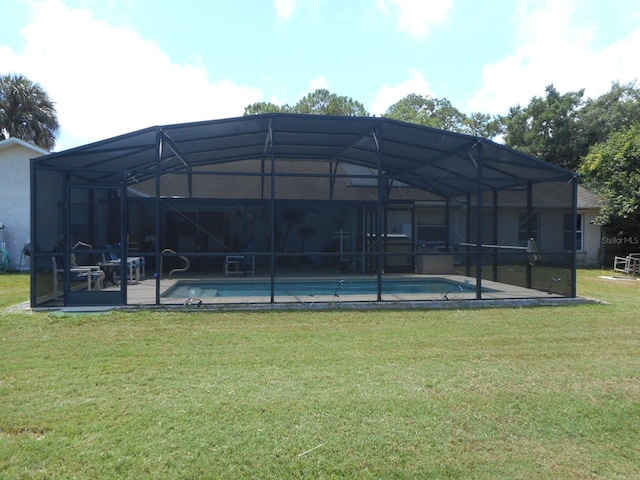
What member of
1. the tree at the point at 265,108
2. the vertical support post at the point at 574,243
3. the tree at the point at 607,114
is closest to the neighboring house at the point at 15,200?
the vertical support post at the point at 574,243

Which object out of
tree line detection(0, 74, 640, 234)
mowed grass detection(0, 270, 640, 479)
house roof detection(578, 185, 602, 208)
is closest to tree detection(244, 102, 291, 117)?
tree line detection(0, 74, 640, 234)

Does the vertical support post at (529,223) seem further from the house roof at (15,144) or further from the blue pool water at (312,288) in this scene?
the house roof at (15,144)

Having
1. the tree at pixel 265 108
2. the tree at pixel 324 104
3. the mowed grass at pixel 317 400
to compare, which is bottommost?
the mowed grass at pixel 317 400

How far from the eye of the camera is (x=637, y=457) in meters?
3.06

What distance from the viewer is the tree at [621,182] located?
15.7m

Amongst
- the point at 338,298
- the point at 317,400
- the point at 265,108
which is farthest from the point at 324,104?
the point at 317,400

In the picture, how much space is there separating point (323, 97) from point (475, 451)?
119ft

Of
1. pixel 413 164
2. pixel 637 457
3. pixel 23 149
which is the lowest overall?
pixel 637 457

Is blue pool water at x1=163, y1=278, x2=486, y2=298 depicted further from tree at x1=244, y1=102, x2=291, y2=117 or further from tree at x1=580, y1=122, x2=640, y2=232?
tree at x1=244, y1=102, x2=291, y2=117

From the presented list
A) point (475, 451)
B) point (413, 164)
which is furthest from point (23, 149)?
point (475, 451)

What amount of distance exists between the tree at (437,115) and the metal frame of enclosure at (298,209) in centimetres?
2305

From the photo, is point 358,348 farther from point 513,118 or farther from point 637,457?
point 513,118

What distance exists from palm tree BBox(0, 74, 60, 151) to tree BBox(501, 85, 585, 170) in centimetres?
2324

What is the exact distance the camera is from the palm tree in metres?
21.2
